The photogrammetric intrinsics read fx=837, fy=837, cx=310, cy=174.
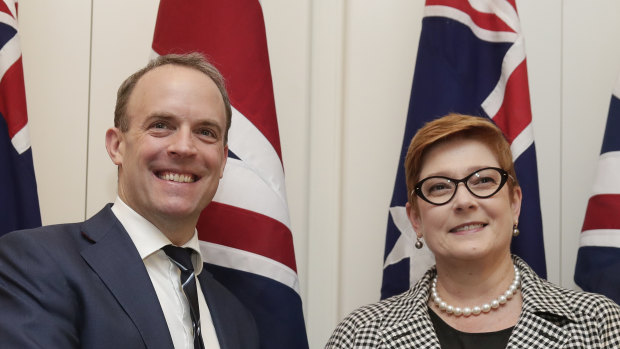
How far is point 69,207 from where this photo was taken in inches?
113

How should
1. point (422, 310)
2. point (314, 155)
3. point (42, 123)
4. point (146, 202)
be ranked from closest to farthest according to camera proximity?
1. point (146, 202)
2. point (422, 310)
3. point (42, 123)
4. point (314, 155)

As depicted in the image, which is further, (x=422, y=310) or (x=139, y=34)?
(x=139, y=34)

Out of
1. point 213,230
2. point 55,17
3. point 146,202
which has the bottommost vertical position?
point 213,230

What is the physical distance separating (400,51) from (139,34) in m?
0.97

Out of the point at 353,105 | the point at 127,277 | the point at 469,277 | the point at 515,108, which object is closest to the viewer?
the point at 127,277

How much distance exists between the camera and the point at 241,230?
2.49 m

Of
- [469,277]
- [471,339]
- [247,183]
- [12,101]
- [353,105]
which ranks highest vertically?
[12,101]

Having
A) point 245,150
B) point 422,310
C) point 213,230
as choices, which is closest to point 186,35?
point 245,150

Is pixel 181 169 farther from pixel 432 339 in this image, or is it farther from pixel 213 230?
pixel 432 339

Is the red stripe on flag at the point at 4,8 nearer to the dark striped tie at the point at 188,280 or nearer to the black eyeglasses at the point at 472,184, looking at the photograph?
the dark striped tie at the point at 188,280

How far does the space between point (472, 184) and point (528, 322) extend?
39 cm

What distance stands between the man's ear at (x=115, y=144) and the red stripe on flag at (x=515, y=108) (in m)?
1.20

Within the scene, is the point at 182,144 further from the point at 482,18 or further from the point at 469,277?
the point at 482,18

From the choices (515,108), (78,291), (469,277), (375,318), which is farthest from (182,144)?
(515,108)
